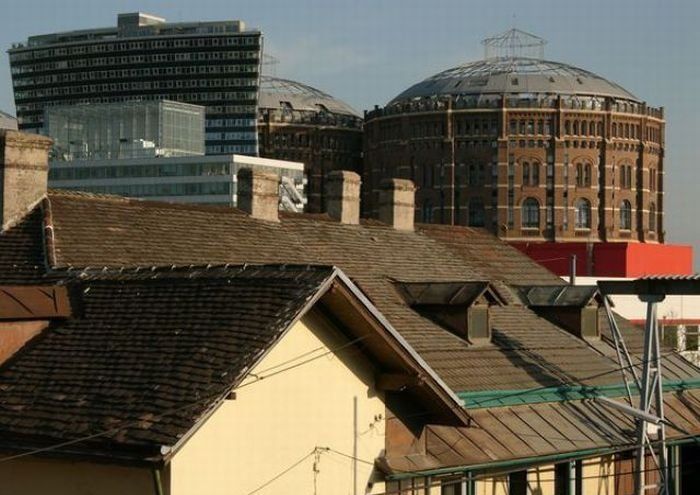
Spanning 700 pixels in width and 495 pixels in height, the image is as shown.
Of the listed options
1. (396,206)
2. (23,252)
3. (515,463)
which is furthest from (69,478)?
(396,206)

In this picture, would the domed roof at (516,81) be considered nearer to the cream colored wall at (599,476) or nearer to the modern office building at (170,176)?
the modern office building at (170,176)

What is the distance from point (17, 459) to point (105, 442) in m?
1.41

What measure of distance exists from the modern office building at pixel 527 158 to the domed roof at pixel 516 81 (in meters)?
0.18

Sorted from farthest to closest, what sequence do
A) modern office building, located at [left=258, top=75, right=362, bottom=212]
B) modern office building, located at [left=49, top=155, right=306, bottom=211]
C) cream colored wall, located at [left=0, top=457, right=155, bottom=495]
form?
modern office building, located at [left=258, top=75, right=362, bottom=212] → modern office building, located at [left=49, top=155, right=306, bottom=211] → cream colored wall, located at [left=0, top=457, right=155, bottom=495]

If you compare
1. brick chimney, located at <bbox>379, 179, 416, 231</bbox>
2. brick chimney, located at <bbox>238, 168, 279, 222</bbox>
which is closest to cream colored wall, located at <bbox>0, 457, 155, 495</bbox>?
brick chimney, located at <bbox>238, 168, 279, 222</bbox>

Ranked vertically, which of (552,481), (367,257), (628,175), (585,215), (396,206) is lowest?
(552,481)

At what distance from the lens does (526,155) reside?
553 feet

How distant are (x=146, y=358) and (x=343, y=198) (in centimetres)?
1576

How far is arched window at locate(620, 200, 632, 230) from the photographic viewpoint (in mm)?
173125

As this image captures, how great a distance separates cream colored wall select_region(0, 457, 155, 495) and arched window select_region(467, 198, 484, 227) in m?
153

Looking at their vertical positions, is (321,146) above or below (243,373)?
above

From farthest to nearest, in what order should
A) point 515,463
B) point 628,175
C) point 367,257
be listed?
point 628,175
point 367,257
point 515,463

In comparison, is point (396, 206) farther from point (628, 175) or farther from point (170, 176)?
point (170, 176)

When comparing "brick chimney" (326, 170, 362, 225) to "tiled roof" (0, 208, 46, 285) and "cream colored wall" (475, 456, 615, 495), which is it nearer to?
"tiled roof" (0, 208, 46, 285)
